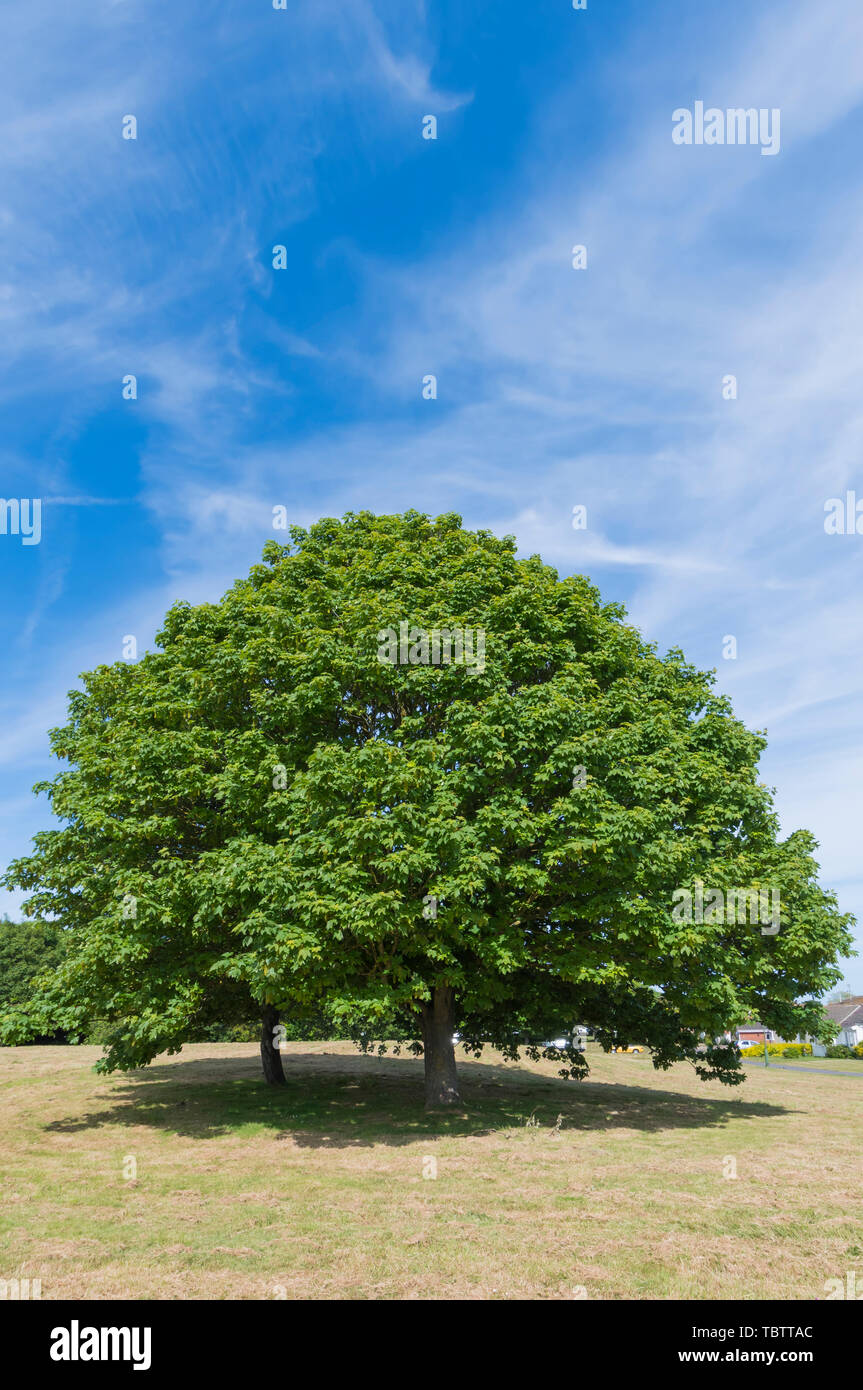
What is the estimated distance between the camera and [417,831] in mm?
15891

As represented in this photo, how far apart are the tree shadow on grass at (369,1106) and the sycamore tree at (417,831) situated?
2.20 metres

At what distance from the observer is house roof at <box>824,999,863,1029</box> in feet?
315

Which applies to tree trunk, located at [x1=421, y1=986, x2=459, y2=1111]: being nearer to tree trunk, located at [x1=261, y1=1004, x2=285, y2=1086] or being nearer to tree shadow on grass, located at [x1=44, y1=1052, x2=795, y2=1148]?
tree shadow on grass, located at [x1=44, y1=1052, x2=795, y2=1148]

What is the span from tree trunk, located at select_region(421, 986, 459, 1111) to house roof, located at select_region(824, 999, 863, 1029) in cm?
8589

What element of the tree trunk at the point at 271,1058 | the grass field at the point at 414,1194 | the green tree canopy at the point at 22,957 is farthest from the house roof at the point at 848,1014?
the tree trunk at the point at 271,1058

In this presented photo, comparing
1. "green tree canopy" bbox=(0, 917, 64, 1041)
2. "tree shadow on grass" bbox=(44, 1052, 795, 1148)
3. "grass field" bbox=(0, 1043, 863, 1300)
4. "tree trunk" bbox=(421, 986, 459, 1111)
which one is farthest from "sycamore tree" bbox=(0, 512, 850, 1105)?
"green tree canopy" bbox=(0, 917, 64, 1041)

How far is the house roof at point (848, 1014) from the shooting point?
96.0 metres

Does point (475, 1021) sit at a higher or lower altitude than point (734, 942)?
lower

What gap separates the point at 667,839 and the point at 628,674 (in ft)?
19.3

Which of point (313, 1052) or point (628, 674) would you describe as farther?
point (313, 1052)

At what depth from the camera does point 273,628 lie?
20062 mm

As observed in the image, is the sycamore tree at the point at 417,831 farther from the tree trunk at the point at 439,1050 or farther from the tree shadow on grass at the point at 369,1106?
the tree shadow on grass at the point at 369,1106

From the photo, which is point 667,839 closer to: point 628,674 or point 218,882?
point 628,674
